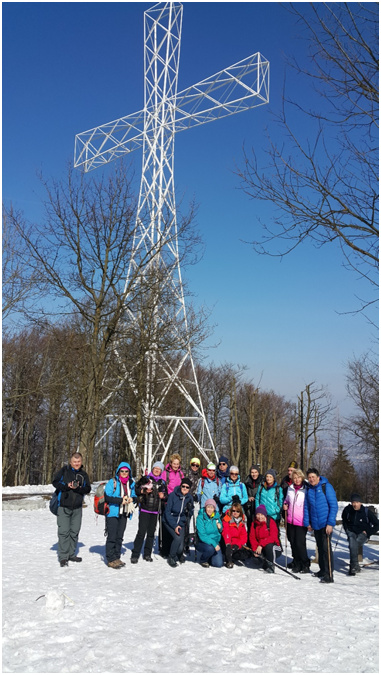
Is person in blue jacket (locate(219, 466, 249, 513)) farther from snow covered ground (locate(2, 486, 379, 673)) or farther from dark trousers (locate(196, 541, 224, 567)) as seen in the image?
snow covered ground (locate(2, 486, 379, 673))

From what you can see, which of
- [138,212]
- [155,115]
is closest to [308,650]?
[138,212]

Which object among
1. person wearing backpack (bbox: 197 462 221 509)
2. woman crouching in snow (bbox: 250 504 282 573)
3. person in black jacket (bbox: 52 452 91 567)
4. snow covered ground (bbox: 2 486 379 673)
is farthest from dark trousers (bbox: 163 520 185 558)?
person in black jacket (bbox: 52 452 91 567)

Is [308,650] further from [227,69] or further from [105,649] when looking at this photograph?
[227,69]

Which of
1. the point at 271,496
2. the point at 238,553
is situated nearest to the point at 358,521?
the point at 271,496

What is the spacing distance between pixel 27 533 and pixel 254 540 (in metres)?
5.16

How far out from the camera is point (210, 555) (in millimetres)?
9719

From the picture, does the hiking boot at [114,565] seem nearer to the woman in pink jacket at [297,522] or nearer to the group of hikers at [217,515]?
the group of hikers at [217,515]

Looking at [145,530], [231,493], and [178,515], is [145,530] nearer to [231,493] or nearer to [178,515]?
[178,515]

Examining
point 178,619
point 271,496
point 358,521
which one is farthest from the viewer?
point 358,521

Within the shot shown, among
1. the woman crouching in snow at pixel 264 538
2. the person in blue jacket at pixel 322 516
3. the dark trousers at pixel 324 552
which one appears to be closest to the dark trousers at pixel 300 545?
the person in blue jacket at pixel 322 516

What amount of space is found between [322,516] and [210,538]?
6.24ft

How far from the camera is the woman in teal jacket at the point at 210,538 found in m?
9.71

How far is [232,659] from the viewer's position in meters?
5.25

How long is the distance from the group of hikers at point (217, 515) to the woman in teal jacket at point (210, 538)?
0.02 m
